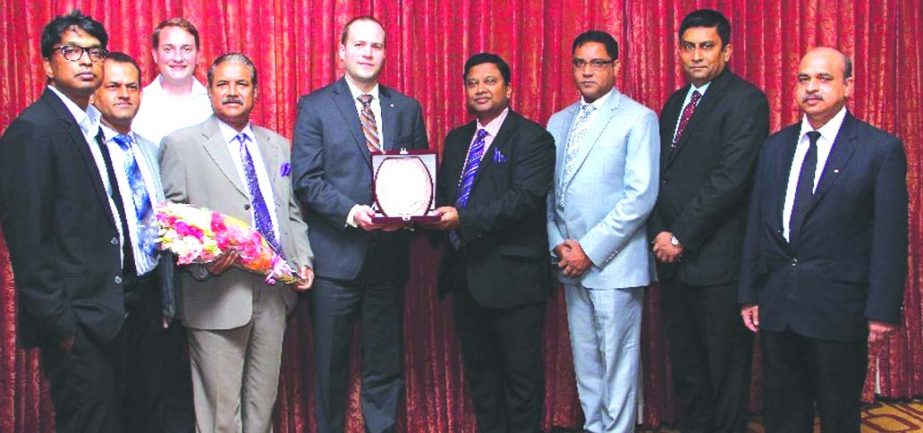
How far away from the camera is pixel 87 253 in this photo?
6.63 feet

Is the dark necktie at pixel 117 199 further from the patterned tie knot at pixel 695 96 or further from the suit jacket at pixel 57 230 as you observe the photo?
the patterned tie knot at pixel 695 96

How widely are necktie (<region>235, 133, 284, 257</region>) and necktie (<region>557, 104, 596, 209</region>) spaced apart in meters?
1.06

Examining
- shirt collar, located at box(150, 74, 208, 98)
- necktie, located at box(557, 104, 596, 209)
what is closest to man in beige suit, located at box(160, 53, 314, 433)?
shirt collar, located at box(150, 74, 208, 98)

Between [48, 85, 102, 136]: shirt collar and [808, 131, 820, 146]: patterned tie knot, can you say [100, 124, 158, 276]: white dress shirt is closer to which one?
[48, 85, 102, 136]: shirt collar

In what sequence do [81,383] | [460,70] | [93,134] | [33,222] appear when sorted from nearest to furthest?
1. [33,222]
2. [81,383]
3. [93,134]
4. [460,70]

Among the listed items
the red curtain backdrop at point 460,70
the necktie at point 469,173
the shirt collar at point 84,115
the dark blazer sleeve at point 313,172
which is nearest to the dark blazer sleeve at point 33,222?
the shirt collar at point 84,115

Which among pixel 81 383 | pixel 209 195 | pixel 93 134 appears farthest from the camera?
pixel 209 195

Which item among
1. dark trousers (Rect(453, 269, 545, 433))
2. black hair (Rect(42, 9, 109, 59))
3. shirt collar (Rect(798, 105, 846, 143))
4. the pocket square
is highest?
black hair (Rect(42, 9, 109, 59))

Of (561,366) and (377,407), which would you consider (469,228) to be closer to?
(377,407)

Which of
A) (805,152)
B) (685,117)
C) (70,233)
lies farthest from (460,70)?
(70,233)

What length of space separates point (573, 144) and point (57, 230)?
1749 millimetres

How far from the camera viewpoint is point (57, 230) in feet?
6.53

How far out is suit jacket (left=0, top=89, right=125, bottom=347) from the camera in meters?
1.91

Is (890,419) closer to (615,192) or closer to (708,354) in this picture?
(708,354)
